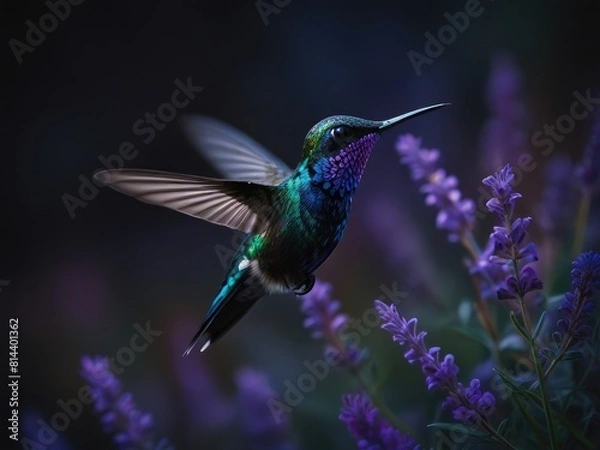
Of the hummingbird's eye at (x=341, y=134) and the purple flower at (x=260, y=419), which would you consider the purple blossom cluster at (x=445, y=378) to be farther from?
the purple flower at (x=260, y=419)

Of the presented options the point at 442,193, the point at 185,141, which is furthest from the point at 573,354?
the point at 185,141

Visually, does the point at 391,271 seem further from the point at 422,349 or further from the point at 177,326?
the point at 422,349

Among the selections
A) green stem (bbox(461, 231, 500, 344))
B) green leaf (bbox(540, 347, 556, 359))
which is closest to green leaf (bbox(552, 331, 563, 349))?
green leaf (bbox(540, 347, 556, 359))

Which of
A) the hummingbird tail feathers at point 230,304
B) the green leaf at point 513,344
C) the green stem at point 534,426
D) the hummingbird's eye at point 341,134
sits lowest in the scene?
the green leaf at point 513,344

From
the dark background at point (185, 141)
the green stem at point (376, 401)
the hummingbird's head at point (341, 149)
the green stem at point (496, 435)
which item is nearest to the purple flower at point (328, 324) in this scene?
the green stem at point (376, 401)

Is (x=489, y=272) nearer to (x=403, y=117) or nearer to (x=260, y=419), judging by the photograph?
(x=403, y=117)

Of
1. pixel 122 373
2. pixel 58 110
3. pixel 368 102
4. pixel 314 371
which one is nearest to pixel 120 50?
pixel 58 110
